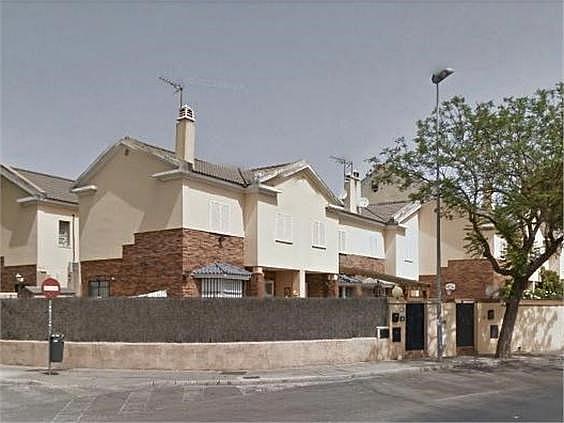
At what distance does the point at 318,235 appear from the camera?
33.0 meters

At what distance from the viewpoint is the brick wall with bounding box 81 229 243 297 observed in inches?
1053

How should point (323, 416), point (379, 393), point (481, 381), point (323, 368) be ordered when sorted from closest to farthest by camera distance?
point (323, 416), point (379, 393), point (481, 381), point (323, 368)

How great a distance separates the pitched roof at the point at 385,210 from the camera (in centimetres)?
4154

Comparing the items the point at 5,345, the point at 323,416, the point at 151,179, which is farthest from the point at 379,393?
the point at 151,179

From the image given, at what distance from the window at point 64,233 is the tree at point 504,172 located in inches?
678

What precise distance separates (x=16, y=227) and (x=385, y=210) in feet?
69.2

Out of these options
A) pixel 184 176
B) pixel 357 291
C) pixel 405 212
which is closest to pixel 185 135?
pixel 184 176

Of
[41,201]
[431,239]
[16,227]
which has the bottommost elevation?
[16,227]

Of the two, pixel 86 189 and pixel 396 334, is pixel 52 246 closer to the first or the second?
pixel 86 189

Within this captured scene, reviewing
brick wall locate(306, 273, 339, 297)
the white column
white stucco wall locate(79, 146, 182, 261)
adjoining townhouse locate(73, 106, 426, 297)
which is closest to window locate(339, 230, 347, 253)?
adjoining townhouse locate(73, 106, 426, 297)

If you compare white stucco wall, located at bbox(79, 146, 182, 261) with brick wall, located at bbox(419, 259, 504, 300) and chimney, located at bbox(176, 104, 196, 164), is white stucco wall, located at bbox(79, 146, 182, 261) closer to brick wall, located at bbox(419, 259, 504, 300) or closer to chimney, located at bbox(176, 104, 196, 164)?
chimney, located at bbox(176, 104, 196, 164)

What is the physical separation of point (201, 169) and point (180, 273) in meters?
4.90

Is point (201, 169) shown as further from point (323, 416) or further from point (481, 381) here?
point (323, 416)

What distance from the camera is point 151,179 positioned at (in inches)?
1112
